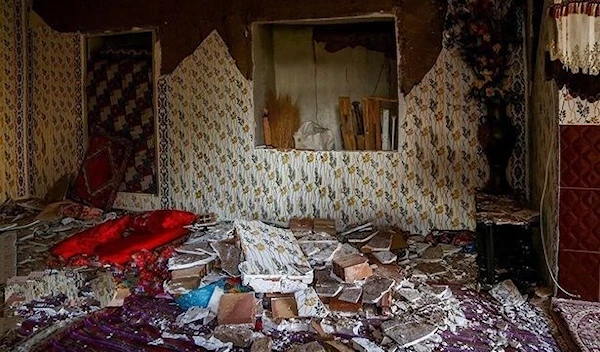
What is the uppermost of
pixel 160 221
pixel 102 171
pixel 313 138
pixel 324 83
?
pixel 324 83

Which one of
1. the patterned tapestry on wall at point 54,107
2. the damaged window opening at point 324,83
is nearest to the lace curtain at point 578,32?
the damaged window opening at point 324,83

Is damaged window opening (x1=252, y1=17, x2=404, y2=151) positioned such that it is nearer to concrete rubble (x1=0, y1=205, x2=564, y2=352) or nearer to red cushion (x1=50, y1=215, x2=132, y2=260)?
concrete rubble (x1=0, y1=205, x2=564, y2=352)

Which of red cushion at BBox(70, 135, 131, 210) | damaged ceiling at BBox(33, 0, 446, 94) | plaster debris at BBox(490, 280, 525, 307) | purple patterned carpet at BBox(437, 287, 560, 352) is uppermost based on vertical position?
damaged ceiling at BBox(33, 0, 446, 94)

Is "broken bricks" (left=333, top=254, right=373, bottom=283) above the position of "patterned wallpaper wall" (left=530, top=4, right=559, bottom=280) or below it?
below

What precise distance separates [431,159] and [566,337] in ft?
6.50

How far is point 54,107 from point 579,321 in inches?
206

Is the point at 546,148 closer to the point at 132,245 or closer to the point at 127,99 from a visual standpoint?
the point at 132,245

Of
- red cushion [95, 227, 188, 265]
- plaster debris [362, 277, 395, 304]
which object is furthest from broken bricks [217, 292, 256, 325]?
red cushion [95, 227, 188, 265]

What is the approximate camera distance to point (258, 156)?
5.03 meters

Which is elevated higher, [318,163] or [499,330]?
[318,163]

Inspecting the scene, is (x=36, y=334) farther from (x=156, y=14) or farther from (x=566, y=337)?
(x=156, y=14)

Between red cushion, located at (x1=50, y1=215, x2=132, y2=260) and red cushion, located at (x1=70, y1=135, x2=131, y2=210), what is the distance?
90 cm

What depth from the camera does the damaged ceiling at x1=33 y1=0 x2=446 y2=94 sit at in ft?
14.7

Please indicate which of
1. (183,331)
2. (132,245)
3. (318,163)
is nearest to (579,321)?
(183,331)
